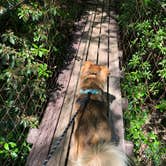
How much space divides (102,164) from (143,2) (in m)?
3.09

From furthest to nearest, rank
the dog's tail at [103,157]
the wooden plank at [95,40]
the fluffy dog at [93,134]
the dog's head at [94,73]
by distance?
the wooden plank at [95,40] < the dog's head at [94,73] < the fluffy dog at [93,134] < the dog's tail at [103,157]

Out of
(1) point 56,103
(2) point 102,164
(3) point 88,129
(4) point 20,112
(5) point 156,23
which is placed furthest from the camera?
(5) point 156,23

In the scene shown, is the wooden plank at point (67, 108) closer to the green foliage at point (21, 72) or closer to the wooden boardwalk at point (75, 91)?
the wooden boardwalk at point (75, 91)

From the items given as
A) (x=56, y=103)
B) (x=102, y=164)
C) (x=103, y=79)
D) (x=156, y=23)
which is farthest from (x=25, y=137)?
(x=156, y=23)

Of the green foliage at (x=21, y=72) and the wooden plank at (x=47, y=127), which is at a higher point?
the green foliage at (x=21, y=72)

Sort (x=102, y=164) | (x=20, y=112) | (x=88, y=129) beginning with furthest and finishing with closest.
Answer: (x=20, y=112) < (x=88, y=129) < (x=102, y=164)

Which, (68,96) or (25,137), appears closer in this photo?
(25,137)

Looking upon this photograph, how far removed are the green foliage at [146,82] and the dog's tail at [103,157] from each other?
118cm

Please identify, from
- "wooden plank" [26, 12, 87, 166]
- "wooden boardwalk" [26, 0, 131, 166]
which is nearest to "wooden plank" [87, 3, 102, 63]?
"wooden boardwalk" [26, 0, 131, 166]

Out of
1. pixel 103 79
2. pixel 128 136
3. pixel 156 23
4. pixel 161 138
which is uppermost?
pixel 156 23

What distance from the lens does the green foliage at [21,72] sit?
286 centimetres

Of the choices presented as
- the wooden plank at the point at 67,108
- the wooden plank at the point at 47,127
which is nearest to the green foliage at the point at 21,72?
the wooden plank at the point at 47,127

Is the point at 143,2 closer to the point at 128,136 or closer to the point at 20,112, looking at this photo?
the point at 128,136

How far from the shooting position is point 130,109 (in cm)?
391
